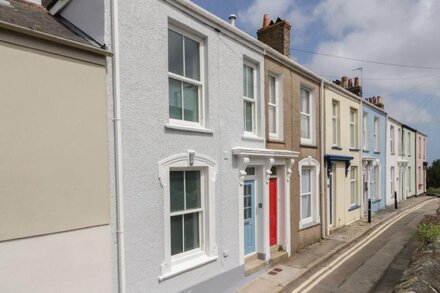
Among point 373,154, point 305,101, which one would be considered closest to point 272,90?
point 305,101

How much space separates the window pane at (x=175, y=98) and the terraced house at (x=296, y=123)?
355 centimetres

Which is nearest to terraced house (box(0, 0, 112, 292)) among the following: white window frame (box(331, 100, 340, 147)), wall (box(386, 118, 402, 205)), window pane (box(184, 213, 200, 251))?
window pane (box(184, 213, 200, 251))

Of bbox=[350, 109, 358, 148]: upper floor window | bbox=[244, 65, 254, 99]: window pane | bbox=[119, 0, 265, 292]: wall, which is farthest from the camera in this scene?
bbox=[350, 109, 358, 148]: upper floor window

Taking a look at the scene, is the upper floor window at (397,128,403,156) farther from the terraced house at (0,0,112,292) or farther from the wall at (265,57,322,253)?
the terraced house at (0,0,112,292)

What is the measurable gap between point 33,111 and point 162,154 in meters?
2.37

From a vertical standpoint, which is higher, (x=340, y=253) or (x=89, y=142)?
(x=89, y=142)

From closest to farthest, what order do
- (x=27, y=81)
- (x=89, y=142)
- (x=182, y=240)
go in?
(x=27, y=81), (x=89, y=142), (x=182, y=240)

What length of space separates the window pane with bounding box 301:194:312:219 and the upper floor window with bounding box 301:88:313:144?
6.93 feet

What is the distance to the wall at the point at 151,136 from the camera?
18.0 ft

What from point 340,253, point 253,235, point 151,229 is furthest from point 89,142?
point 340,253

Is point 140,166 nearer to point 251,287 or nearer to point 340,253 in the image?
point 251,287

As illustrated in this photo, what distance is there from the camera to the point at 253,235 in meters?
9.06

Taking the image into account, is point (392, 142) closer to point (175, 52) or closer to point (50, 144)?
point (175, 52)

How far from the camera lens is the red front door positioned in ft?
32.1
